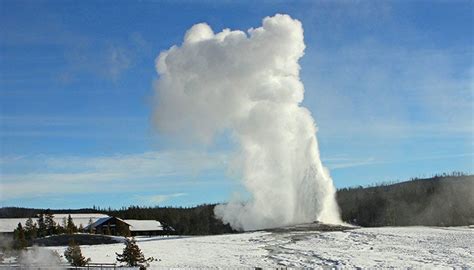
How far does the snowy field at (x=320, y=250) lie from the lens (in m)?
56.8

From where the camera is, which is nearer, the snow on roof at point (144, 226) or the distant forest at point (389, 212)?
the snow on roof at point (144, 226)

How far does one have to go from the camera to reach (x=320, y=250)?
6581 cm

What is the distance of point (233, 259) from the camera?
60.3 m

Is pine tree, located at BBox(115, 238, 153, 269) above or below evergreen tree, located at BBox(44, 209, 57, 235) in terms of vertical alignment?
below

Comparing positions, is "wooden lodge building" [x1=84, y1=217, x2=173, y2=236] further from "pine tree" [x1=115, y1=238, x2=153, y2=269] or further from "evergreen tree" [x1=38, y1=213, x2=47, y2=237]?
"pine tree" [x1=115, y1=238, x2=153, y2=269]

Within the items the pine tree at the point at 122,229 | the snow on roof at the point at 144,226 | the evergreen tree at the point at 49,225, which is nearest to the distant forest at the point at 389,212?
the snow on roof at the point at 144,226

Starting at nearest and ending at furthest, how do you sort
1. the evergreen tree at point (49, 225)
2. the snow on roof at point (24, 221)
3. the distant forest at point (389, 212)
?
the evergreen tree at point (49, 225)
the snow on roof at point (24, 221)
the distant forest at point (389, 212)

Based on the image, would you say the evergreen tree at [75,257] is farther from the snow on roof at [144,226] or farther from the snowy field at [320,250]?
the snow on roof at [144,226]

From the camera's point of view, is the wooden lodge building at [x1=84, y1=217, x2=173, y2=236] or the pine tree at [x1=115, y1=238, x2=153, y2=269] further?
the wooden lodge building at [x1=84, y1=217, x2=173, y2=236]

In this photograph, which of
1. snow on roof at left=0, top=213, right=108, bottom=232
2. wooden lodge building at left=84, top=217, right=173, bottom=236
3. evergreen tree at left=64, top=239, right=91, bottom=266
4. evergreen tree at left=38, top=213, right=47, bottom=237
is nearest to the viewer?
evergreen tree at left=64, top=239, right=91, bottom=266

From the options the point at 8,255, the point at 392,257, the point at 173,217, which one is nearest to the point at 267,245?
the point at 392,257

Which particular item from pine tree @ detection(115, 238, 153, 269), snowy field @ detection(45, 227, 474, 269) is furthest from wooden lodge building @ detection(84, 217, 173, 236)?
pine tree @ detection(115, 238, 153, 269)

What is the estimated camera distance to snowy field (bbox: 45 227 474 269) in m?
56.8

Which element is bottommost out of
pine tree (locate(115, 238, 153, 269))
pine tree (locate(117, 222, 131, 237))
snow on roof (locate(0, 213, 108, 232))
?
pine tree (locate(115, 238, 153, 269))
